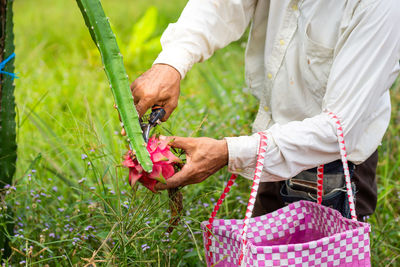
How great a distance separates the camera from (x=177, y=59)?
1781 mm

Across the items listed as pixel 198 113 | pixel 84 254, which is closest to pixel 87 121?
pixel 84 254

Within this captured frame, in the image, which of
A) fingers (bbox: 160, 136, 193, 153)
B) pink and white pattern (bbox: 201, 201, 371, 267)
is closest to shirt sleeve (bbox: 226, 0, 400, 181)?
fingers (bbox: 160, 136, 193, 153)

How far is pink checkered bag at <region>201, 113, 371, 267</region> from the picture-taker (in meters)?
1.45

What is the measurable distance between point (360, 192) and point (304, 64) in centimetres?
66

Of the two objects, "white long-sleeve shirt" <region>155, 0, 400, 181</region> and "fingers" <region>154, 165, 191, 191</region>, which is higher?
"white long-sleeve shirt" <region>155, 0, 400, 181</region>

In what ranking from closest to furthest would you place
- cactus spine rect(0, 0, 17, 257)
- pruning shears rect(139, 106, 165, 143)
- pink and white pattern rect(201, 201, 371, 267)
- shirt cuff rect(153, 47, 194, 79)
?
1. pink and white pattern rect(201, 201, 371, 267)
2. pruning shears rect(139, 106, 165, 143)
3. shirt cuff rect(153, 47, 194, 79)
4. cactus spine rect(0, 0, 17, 257)

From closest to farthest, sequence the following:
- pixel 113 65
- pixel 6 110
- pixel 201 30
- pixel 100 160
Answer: pixel 113 65, pixel 201 30, pixel 6 110, pixel 100 160

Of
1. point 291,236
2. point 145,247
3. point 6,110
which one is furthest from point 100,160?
point 291,236

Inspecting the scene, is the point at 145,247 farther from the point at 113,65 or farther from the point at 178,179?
the point at 113,65

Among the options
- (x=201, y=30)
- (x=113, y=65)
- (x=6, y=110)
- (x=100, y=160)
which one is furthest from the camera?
(x=100, y=160)

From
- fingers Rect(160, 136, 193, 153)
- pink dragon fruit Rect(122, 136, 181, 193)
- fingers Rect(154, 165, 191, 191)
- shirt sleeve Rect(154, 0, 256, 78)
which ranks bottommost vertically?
fingers Rect(154, 165, 191, 191)

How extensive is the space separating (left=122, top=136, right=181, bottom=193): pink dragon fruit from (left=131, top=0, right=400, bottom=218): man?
0.10 feet

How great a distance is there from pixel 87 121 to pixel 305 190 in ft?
3.66

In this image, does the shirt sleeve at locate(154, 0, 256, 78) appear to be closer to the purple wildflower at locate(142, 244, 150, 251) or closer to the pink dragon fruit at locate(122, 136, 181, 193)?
the pink dragon fruit at locate(122, 136, 181, 193)
